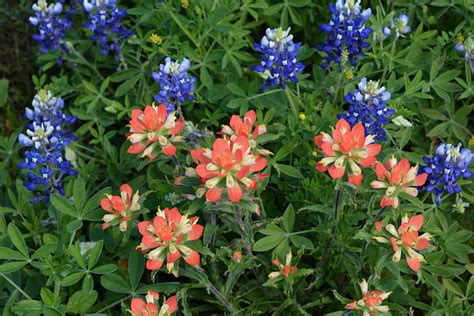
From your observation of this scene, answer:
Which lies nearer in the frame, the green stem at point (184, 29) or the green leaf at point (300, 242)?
the green leaf at point (300, 242)

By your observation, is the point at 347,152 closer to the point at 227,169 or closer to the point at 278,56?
the point at 227,169

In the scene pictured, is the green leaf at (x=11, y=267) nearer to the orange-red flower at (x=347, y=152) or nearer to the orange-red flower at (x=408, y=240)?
the orange-red flower at (x=347, y=152)

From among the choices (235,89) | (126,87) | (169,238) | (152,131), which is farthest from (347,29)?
(169,238)

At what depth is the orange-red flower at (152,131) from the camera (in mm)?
2340

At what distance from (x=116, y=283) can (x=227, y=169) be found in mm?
892

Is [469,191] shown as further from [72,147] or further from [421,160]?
[72,147]

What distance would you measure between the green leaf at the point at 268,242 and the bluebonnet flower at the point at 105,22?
1.46m

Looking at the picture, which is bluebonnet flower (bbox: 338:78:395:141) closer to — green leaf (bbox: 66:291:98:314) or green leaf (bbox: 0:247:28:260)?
green leaf (bbox: 66:291:98:314)

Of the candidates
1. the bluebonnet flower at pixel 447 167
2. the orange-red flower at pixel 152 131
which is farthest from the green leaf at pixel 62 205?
the bluebonnet flower at pixel 447 167

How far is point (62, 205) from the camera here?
2746 mm

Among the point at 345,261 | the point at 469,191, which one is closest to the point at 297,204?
the point at 345,261

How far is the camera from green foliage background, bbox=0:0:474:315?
2592 millimetres

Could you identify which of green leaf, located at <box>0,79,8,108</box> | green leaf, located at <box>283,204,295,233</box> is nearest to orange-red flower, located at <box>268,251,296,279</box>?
green leaf, located at <box>283,204,295,233</box>

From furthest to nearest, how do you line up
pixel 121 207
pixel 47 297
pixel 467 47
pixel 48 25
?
1. pixel 48 25
2. pixel 467 47
3. pixel 47 297
4. pixel 121 207
